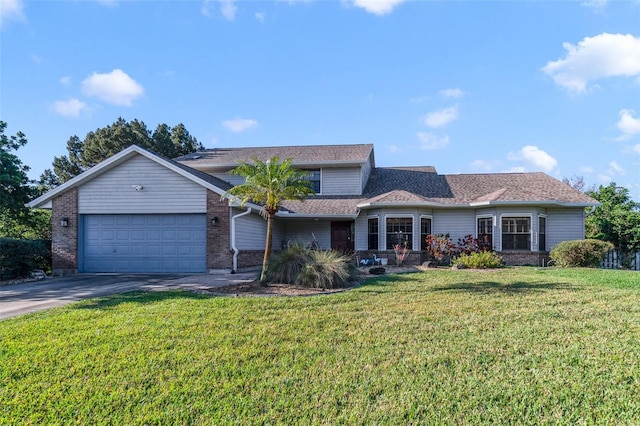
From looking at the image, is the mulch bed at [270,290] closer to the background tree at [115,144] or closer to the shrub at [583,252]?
the shrub at [583,252]

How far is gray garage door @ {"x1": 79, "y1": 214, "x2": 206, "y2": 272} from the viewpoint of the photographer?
1388 centimetres

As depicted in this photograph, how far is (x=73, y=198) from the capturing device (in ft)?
46.8

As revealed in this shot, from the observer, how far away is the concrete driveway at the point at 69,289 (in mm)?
7789

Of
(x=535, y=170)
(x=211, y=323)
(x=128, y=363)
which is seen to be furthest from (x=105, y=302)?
(x=535, y=170)

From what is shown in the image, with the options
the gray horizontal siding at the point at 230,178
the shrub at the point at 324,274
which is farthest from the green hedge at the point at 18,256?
the shrub at the point at 324,274

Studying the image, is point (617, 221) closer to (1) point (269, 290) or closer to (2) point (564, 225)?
(2) point (564, 225)

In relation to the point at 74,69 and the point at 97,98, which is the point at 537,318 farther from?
the point at 97,98

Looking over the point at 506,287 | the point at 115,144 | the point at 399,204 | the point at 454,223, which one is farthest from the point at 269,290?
the point at 115,144

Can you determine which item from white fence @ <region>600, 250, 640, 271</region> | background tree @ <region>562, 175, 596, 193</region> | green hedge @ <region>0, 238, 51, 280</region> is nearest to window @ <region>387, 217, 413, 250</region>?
white fence @ <region>600, 250, 640, 271</region>

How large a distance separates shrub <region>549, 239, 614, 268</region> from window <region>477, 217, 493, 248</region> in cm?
276

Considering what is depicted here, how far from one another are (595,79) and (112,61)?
19.1 metres

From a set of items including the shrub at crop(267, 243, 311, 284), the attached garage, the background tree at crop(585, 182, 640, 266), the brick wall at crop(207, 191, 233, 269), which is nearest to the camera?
the shrub at crop(267, 243, 311, 284)

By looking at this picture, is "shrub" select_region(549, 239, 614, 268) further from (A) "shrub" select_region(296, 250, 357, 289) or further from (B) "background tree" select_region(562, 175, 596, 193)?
(B) "background tree" select_region(562, 175, 596, 193)

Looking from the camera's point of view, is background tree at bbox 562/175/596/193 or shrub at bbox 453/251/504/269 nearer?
shrub at bbox 453/251/504/269
